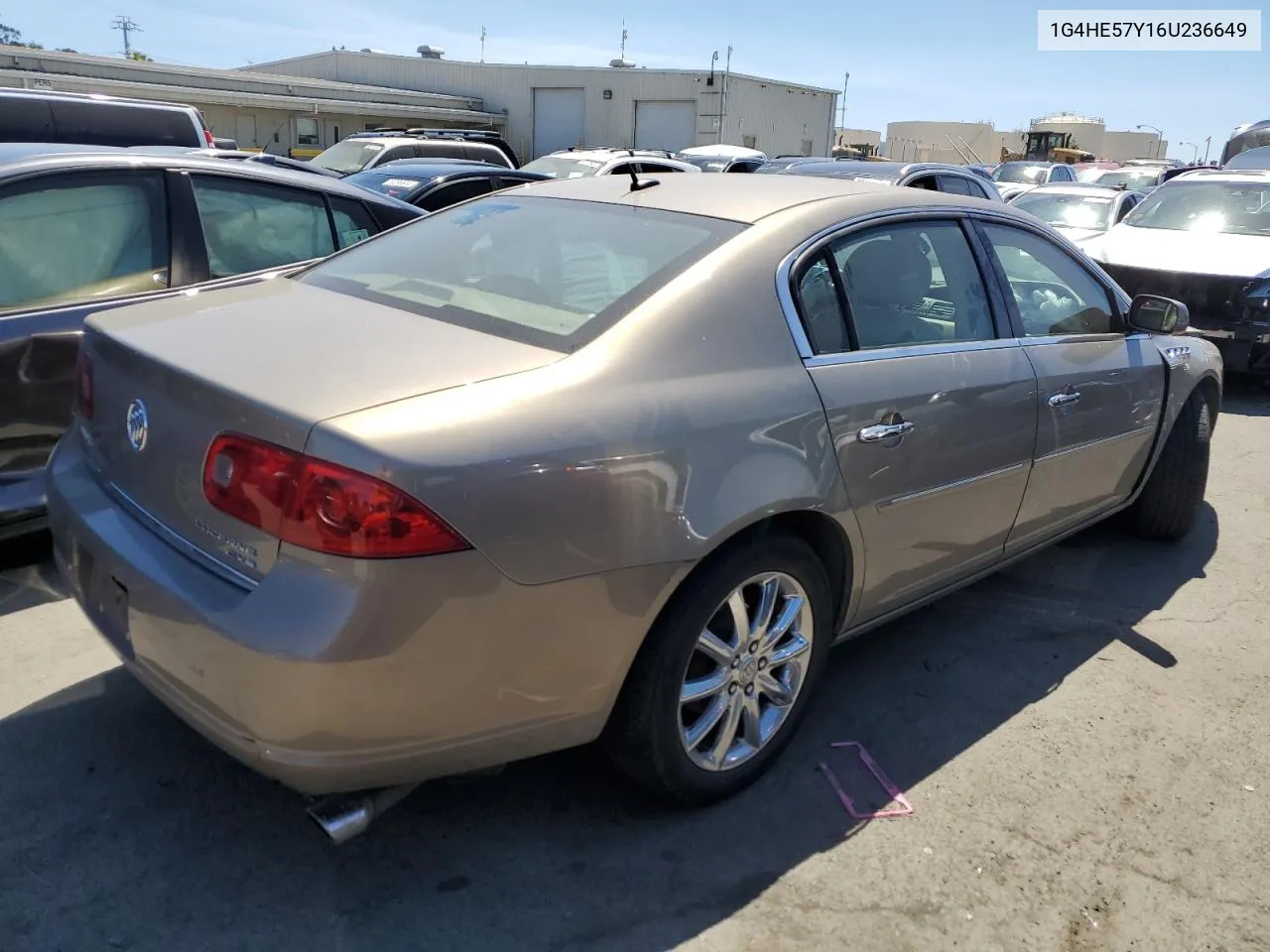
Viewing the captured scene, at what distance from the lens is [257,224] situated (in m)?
4.50

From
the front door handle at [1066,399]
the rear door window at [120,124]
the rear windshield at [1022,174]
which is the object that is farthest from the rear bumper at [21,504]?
the rear windshield at [1022,174]

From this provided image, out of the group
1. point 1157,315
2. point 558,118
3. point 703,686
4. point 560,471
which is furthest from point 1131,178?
point 558,118

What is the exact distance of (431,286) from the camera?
2939mm

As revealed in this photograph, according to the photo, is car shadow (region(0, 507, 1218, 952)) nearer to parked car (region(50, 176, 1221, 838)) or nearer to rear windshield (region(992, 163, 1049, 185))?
parked car (region(50, 176, 1221, 838))

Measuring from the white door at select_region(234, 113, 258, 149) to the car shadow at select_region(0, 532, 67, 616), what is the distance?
94.1 ft

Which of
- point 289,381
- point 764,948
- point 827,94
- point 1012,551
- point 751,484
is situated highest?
point 827,94

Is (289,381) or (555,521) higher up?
(289,381)

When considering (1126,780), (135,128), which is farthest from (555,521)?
(135,128)

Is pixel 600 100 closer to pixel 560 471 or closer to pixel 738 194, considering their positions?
pixel 738 194

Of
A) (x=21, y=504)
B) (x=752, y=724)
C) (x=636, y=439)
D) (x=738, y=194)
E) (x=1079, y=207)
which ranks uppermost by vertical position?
(x=738, y=194)

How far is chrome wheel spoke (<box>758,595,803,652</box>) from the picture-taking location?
9.14 feet

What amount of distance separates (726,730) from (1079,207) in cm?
1155

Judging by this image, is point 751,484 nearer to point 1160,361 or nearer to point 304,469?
point 304,469

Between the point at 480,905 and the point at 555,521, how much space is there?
3.13 ft
